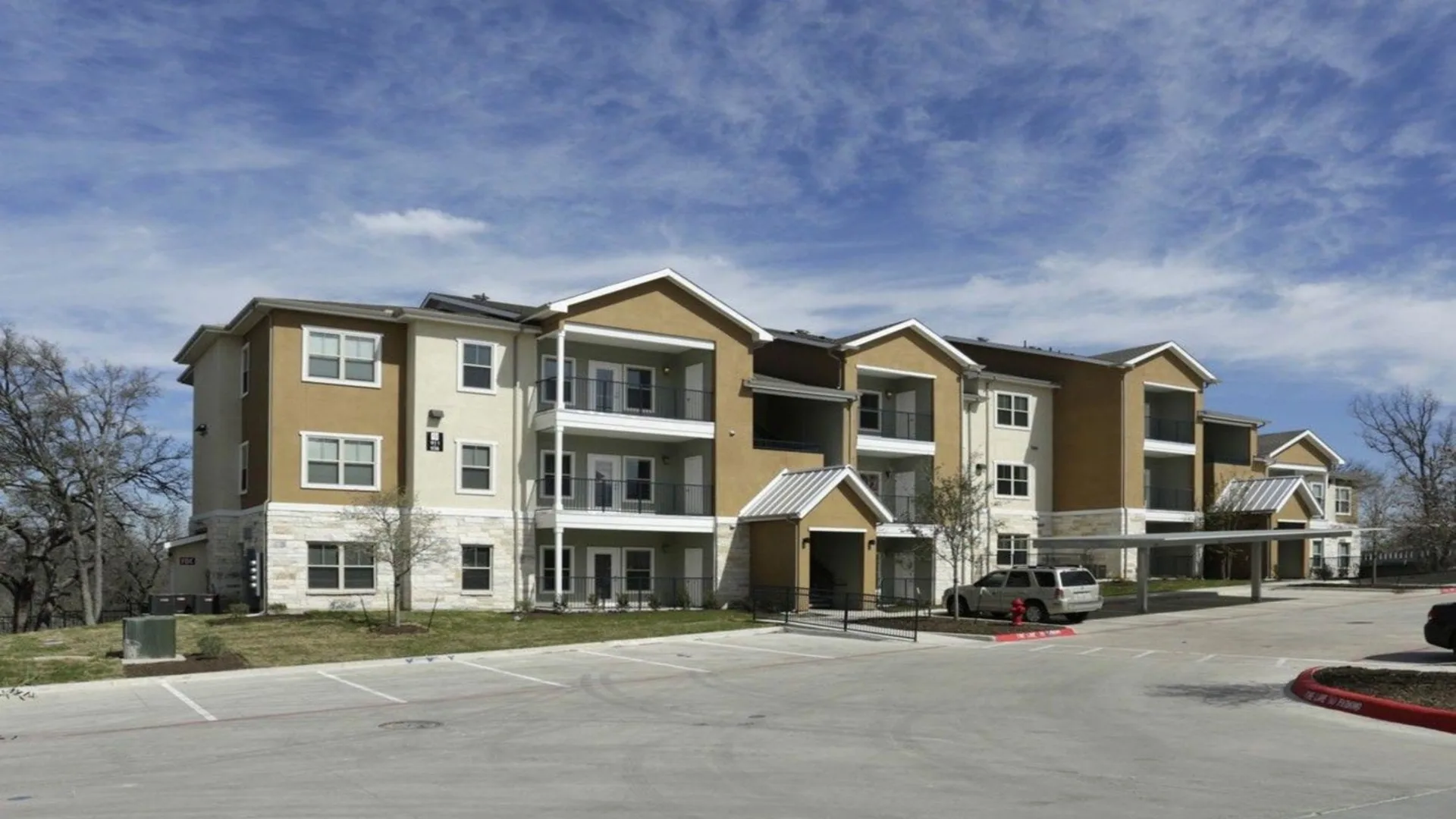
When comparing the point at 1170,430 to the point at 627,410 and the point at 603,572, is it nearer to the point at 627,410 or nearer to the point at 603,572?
the point at 627,410

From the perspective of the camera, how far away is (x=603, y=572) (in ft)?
134

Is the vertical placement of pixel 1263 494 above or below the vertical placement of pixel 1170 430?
below

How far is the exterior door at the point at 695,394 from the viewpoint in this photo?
135ft

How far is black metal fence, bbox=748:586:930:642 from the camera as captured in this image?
32844 millimetres

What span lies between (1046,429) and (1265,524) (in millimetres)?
9628

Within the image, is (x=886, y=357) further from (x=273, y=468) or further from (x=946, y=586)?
(x=273, y=468)

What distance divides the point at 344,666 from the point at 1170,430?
129 ft

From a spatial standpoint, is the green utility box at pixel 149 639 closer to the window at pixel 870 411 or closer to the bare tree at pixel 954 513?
the bare tree at pixel 954 513

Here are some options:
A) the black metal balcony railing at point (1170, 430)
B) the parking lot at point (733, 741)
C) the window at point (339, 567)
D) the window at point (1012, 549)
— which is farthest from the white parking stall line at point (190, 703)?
the black metal balcony railing at point (1170, 430)

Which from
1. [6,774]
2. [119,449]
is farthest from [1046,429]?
[6,774]

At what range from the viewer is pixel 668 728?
1633 cm

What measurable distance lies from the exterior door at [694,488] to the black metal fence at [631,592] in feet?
2.94

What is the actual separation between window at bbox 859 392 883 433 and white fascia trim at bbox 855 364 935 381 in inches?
39.1

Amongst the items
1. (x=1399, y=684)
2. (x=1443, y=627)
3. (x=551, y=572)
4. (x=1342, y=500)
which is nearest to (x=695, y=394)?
(x=551, y=572)
